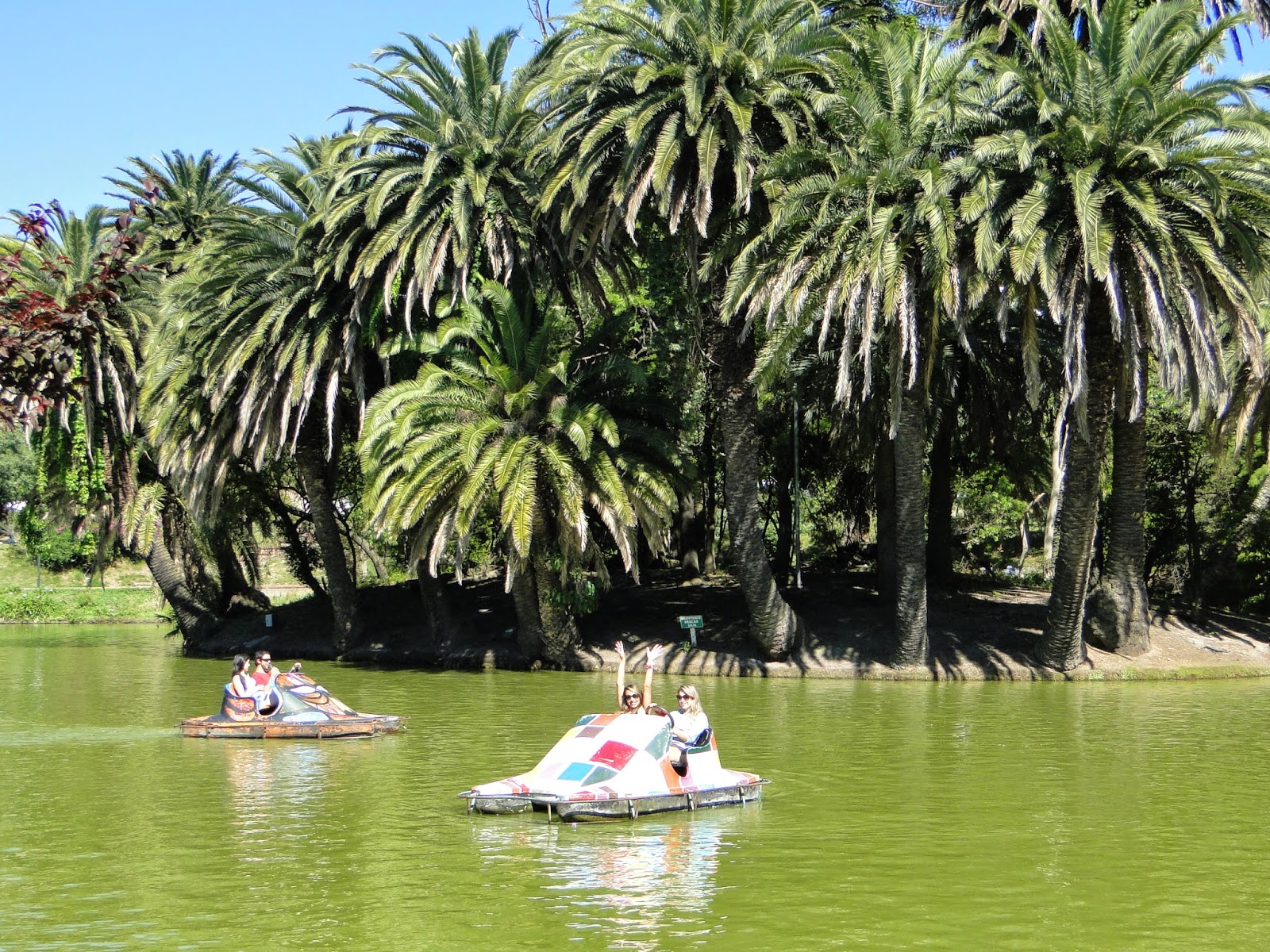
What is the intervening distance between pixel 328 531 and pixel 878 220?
18.3m

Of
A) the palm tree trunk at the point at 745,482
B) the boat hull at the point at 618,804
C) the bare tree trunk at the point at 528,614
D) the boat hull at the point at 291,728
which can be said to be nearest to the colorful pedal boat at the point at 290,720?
the boat hull at the point at 291,728

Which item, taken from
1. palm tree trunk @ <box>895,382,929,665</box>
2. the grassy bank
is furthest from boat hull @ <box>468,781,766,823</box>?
the grassy bank

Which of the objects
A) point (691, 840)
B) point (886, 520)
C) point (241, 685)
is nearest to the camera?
point (691, 840)

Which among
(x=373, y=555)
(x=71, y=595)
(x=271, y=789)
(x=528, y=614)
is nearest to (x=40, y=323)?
(x=271, y=789)

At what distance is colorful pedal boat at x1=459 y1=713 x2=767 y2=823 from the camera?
15.3 m

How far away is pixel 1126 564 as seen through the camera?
28969mm

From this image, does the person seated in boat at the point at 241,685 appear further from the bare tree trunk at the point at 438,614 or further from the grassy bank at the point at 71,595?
the grassy bank at the point at 71,595

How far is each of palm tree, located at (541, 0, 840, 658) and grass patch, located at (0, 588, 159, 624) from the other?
34882mm

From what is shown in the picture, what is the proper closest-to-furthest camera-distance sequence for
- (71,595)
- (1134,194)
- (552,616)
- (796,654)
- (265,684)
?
(265,684) < (1134,194) < (796,654) < (552,616) < (71,595)

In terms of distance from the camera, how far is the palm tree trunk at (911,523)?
28.5 m

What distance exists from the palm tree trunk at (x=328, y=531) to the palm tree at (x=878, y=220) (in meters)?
14.6

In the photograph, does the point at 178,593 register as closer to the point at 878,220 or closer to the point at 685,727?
the point at 878,220

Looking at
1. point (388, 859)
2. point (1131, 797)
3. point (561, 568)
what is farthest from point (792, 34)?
point (388, 859)

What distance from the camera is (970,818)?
15352 millimetres
